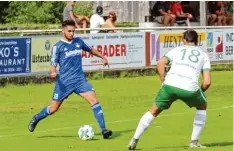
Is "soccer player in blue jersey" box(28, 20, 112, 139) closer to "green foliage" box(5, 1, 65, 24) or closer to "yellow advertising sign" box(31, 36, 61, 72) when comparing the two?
"yellow advertising sign" box(31, 36, 61, 72)

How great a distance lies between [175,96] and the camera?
464 inches

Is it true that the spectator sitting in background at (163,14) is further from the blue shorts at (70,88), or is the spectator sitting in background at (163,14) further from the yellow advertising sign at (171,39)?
the blue shorts at (70,88)

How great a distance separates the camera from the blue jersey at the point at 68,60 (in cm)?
1389

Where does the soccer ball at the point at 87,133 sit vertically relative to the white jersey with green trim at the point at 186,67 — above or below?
below

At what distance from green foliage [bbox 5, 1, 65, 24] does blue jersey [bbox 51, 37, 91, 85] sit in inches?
932

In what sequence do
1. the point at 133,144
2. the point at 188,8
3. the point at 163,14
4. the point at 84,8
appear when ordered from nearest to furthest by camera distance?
1. the point at 133,144
2. the point at 163,14
3. the point at 188,8
4. the point at 84,8

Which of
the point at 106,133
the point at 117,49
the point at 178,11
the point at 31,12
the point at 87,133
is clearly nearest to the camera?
the point at 87,133

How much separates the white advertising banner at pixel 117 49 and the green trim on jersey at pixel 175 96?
39.4 feet

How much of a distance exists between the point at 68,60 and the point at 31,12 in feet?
79.7

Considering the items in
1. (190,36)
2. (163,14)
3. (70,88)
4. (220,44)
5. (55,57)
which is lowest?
(70,88)

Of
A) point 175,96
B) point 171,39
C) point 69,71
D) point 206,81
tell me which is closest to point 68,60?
point 69,71

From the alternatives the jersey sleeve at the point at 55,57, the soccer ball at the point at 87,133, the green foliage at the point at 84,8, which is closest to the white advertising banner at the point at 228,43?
the green foliage at the point at 84,8

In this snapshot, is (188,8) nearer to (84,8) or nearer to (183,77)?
(84,8)

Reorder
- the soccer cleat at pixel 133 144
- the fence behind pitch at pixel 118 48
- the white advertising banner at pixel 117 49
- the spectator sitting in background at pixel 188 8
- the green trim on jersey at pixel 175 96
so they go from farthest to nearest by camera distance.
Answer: the spectator sitting in background at pixel 188 8, the white advertising banner at pixel 117 49, the fence behind pitch at pixel 118 48, the soccer cleat at pixel 133 144, the green trim on jersey at pixel 175 96
